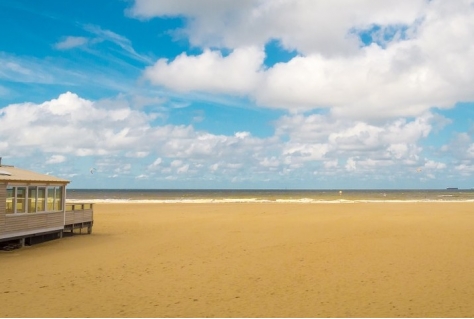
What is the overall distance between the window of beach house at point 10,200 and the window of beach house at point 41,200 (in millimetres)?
1576

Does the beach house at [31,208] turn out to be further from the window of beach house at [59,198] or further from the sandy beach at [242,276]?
the sandy beach at [242,276]

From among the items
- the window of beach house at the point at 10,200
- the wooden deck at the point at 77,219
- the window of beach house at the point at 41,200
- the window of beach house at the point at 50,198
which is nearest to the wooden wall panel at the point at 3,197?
the window of beach house at the point at 10,200

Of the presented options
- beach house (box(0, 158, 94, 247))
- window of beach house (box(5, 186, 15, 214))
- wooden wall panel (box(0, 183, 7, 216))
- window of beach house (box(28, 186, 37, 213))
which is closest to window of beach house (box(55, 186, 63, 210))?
beach house (box(0, 158, 94, 247))

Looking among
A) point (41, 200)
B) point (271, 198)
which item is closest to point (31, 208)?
point (41, 200)

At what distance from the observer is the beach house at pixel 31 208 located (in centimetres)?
1789

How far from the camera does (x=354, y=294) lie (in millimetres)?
11328

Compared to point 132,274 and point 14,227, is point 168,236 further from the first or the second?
point 132,274

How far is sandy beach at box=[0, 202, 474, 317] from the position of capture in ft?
33.2

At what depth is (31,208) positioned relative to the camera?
1964 cm

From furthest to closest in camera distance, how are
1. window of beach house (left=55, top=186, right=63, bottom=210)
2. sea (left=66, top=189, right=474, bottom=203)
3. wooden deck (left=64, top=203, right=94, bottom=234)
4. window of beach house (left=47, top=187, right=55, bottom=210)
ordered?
sea (left=66, top=189, right=474, bottom=203) → wooden deck (left=64, top=203, right=94, bottom=234) → window of beach house (left=55, top=186, right=63, bottom=210) → window of beach house (left=47, top=187, right=55, bottom=210)

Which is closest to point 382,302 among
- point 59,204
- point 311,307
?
point 311,307

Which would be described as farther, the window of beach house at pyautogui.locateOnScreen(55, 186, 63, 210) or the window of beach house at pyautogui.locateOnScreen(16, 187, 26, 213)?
the window of beach house at pyautogui.locateOnScreen(55, 186, 63, 210)

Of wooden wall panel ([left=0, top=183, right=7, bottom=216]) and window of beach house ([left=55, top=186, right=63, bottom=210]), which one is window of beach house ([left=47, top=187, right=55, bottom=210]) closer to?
window of beach house ([left=55, top=186, right=63, bottom=210])

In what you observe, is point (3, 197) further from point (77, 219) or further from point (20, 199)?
point (77, 219)
